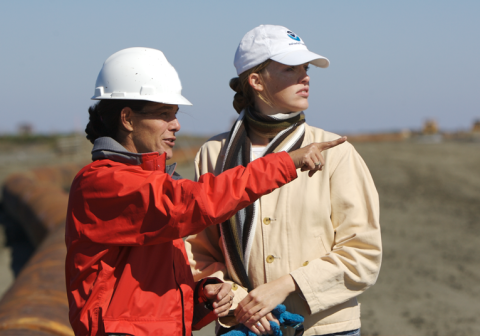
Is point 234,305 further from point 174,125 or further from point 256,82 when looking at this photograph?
point 256,82

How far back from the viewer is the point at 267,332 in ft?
7.26

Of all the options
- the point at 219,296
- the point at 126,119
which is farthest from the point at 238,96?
the point at 219,296

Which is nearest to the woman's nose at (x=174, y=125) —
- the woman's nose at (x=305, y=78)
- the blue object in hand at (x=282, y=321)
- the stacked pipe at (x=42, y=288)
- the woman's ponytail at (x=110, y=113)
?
the woman's ponytail at (x=110, y=113)

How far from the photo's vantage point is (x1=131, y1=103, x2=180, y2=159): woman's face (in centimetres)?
212

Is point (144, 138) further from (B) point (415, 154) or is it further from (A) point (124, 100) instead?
(B) point (415, 154)

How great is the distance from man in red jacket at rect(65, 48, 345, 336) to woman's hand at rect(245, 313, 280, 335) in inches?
12.8

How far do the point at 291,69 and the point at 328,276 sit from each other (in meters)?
0.96

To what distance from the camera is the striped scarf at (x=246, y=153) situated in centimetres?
238

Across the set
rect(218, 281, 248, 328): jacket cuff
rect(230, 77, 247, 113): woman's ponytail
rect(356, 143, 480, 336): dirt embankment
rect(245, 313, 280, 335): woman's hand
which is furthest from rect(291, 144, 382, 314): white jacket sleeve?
rect(356, 143, 480, 336): dirt embankment

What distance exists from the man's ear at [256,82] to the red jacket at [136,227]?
67 cm

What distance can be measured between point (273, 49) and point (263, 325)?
1226 millimetres

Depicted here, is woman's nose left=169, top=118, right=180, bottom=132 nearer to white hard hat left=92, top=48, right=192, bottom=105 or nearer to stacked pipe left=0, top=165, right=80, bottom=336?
white hard hat left=92, top=48, right=192, bottom=105

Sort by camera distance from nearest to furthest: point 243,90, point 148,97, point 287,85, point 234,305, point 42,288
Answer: point 148,97, point 234,305, point 287,85, point 243,90, point 42,288

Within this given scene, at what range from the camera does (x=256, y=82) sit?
2494 millimetres
